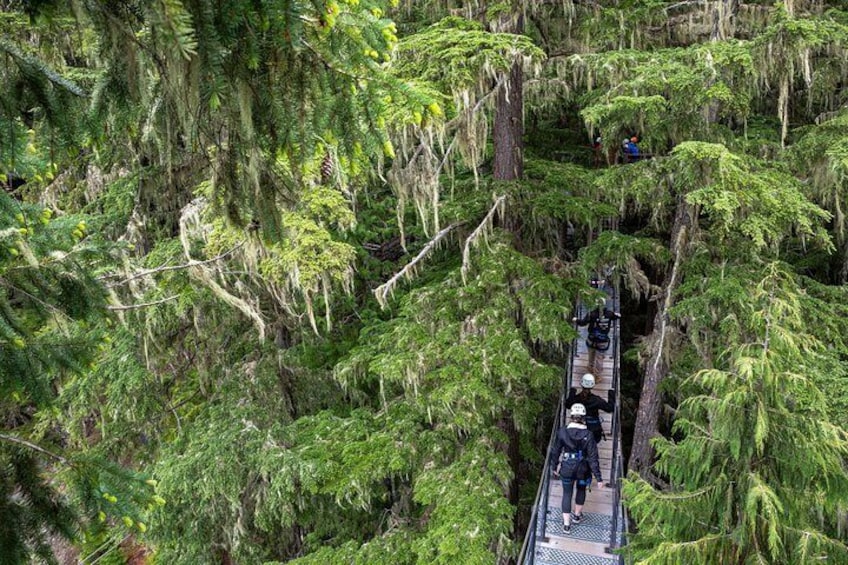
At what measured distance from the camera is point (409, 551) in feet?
19.9

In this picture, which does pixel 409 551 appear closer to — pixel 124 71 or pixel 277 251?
pixel 277 251

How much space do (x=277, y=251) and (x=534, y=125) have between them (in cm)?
625

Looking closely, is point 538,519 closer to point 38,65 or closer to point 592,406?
point 592,406

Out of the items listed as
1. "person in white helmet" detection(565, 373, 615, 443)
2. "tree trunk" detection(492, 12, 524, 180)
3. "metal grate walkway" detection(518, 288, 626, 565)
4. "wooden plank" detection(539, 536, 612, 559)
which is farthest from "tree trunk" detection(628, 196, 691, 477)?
"tree trunk" detection(492, 12, 524, 180)

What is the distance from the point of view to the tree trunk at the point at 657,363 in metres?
6.66

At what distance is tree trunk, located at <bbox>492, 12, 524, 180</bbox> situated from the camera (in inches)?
292

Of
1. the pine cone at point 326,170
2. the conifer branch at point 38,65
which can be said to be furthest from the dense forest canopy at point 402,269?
the pine cone at point 326,170

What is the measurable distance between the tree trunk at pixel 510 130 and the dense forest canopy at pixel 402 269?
42 millimetres

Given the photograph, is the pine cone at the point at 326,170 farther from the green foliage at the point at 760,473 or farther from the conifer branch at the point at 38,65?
the green foliage at the point at 760,473

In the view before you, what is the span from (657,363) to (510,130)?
347 cm

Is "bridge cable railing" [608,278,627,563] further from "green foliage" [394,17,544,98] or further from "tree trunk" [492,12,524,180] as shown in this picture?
"green foliage" [394,17,544,98]

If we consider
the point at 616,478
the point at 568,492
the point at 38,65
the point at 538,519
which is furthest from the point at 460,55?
the point at 538,519

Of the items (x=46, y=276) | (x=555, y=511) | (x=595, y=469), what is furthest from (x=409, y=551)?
(x=46, y=276)

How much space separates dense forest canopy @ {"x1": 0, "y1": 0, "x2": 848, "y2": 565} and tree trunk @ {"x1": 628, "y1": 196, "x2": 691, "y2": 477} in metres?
0.04
